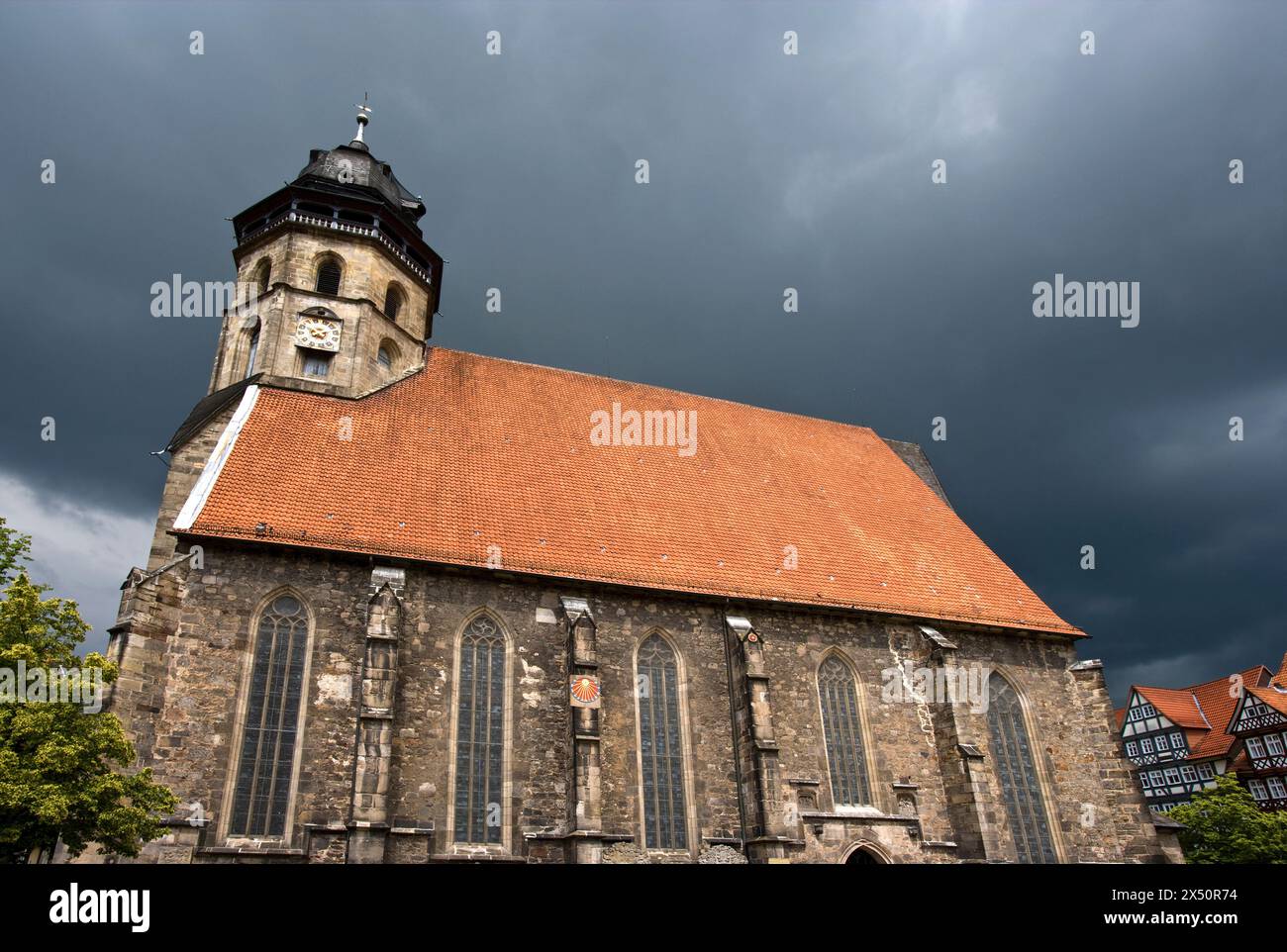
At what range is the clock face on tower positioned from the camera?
19438 mm

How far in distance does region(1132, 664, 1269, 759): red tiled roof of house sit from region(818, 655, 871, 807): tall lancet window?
2936 centimetres

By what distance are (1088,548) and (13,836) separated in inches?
785

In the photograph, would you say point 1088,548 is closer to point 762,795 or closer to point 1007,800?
point 1007,800

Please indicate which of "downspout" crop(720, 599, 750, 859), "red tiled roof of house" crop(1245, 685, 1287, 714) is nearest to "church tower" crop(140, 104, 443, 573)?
"downspout" crop(720, 599, 750, 859)

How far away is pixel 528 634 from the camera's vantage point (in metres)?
14.8

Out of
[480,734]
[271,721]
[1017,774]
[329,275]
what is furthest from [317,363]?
[1017,774]

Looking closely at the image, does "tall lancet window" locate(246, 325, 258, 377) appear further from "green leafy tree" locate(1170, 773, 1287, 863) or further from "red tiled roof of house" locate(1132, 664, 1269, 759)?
"red tiled roof of house" locate(1132, 664, 1269, 759)

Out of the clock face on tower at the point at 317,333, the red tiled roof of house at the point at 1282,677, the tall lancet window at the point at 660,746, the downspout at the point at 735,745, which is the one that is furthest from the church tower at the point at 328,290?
the red tiled roof of house at the point at 1282,677

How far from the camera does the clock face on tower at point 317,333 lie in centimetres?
1944

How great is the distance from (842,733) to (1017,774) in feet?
14.5

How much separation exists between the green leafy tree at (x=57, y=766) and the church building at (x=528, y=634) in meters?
1.43

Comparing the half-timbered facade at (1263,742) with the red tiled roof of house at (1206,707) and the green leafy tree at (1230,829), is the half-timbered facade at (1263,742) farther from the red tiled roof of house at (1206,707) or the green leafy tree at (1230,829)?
the green leafy tree at (1230,829)

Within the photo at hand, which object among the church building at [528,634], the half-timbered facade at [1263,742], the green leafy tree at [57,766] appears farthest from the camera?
the half-timbered facade at [1263,742]
